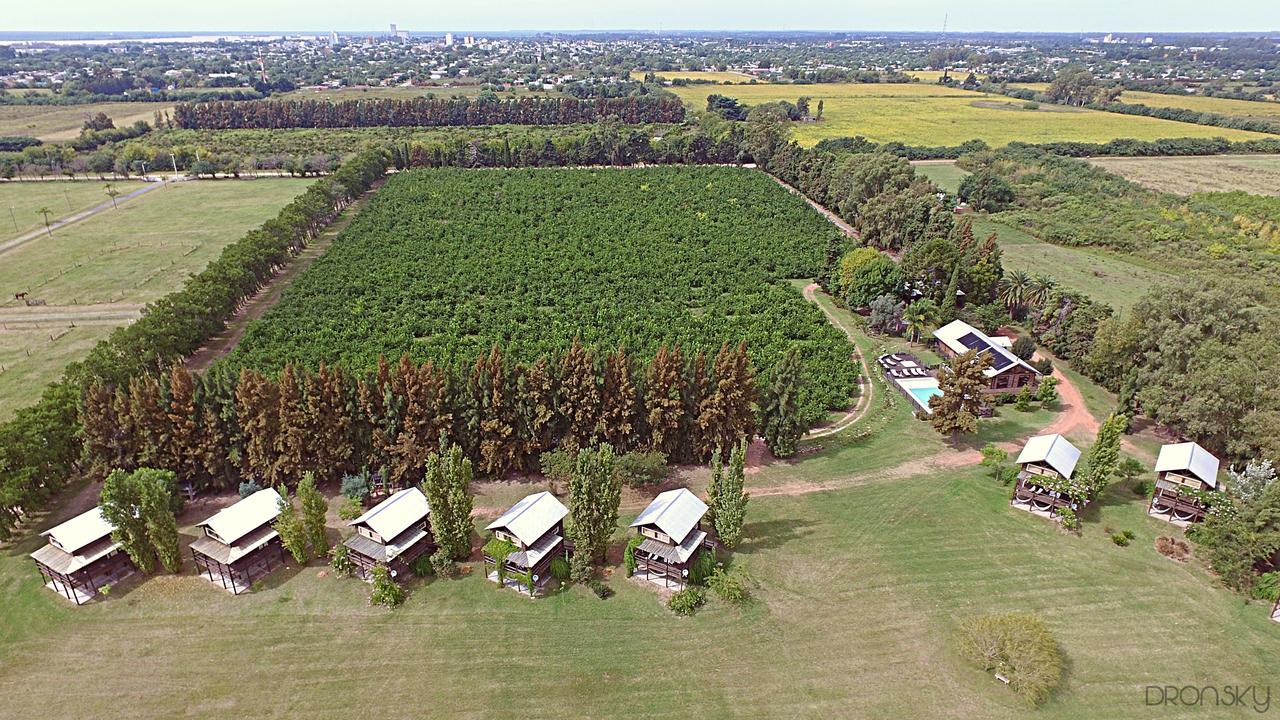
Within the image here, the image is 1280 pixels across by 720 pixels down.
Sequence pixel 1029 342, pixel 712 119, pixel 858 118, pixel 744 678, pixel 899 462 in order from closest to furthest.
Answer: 1. pixel 744 678
2. pixel 899 462
3. pixel 1029 342
4. pixel 712 119
5. pixel 858 118

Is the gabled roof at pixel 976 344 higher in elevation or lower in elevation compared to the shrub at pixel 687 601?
higher

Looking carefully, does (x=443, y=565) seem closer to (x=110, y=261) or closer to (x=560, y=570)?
→ (x=560, y=570)

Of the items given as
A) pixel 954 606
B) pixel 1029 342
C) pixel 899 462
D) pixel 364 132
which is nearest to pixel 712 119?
pixel 364 132

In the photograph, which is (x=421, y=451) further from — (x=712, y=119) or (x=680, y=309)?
(x=712, y=119)

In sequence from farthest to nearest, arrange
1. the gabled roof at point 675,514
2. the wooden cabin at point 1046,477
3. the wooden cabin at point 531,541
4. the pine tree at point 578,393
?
the pine tree at point 578,393 < the wooden cabin at point 1046,477 < the gabled roof at point 675,514 < the wooden cabin at point 531,541

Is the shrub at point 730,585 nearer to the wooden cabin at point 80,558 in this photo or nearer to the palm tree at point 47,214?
the wooden cabin at point 80,558

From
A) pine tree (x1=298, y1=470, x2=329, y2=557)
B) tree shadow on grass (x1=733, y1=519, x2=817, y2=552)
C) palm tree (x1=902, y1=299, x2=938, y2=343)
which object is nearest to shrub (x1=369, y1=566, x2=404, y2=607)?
pine tree (x1=298, y1=470, x2=329, y2=557)

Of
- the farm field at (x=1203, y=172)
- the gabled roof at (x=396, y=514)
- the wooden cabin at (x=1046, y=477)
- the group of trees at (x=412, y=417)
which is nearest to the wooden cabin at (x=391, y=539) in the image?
the gabled roof at (x=396, y=514)
